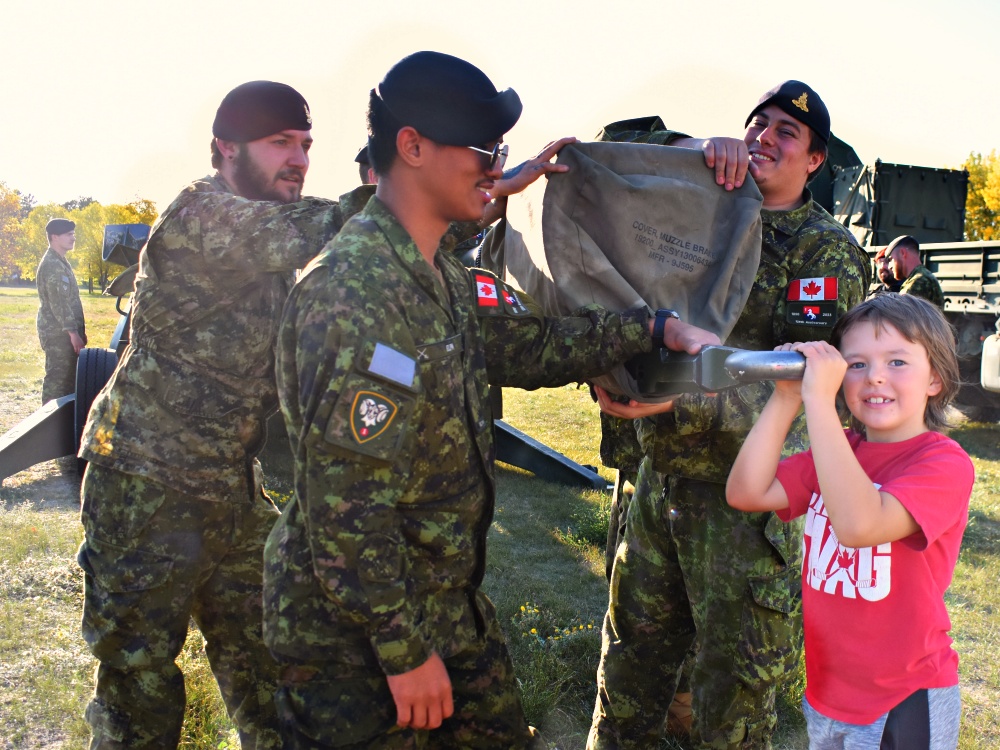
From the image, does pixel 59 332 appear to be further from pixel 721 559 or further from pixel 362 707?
pixel 362 707

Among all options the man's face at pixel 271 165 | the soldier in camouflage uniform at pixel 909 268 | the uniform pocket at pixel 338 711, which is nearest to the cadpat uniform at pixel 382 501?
the uniform pocket at pixel 338 711

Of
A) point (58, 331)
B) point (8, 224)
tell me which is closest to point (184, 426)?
point (58, 331)

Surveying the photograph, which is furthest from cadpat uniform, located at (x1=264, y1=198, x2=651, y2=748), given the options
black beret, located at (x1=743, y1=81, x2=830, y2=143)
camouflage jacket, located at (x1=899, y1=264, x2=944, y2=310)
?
camouflage jacket, located at (x1=899, y1=264, x2=944, y2=310)

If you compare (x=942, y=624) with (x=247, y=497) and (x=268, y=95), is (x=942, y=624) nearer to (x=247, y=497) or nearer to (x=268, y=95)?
(x=247, y=497)

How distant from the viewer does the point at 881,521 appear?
187cm

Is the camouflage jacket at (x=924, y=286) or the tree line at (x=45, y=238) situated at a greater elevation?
the tree line at (x=45, y=238)

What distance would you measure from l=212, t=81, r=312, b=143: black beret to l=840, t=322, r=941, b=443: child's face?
1993 millimetres

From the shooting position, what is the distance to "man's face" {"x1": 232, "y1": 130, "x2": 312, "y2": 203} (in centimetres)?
298

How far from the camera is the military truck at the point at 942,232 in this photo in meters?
9.95

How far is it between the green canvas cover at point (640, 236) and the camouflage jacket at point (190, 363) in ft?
2.52

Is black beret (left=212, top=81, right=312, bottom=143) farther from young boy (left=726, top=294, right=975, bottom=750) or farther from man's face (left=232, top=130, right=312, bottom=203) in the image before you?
young boy (left=726, top=294, right=975, bottom=750)

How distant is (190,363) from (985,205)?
36.6 m

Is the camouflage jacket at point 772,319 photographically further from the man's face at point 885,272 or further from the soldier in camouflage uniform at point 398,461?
the man's face at point 885,272

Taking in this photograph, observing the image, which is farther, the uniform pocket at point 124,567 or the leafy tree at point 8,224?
the leafy tree at point 8,224
